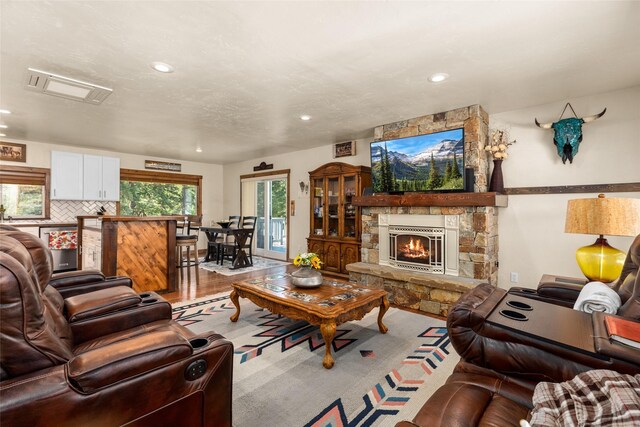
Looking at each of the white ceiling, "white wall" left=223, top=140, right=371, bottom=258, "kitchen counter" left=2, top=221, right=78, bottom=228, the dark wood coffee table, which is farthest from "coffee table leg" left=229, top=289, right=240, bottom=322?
"kitchen counter" left=2, top=221, right=78, bottom=228

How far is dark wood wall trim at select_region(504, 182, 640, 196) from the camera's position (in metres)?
3.11

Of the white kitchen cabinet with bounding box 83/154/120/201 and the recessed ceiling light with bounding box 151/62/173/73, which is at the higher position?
the recessed ceiling light with bounding box 151/62/173/73

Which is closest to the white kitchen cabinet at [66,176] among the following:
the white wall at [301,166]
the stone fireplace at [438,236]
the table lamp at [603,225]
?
the white wall at [301,166]

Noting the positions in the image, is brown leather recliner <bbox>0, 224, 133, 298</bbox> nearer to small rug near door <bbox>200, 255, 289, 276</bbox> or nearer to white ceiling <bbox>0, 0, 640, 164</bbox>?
white ceiling <bbox>0, 0, 640, 164</bbox>

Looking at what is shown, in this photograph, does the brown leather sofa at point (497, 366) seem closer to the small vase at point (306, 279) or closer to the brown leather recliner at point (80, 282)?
the small vase at point (306, 279)

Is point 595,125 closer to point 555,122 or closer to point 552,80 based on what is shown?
point 555,122

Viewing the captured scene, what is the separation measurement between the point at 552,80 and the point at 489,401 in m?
3.15

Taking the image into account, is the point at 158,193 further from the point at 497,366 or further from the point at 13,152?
the point at 497,366

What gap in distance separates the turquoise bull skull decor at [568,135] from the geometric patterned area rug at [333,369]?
7.88ft

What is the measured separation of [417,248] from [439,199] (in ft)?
2.48

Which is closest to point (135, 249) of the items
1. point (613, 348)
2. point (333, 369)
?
point (333, 369)

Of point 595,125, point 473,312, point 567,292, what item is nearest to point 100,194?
point 473,312

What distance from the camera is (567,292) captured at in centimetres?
213

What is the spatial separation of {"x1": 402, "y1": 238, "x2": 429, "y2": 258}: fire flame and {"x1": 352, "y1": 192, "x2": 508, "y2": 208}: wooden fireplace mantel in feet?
1.81
